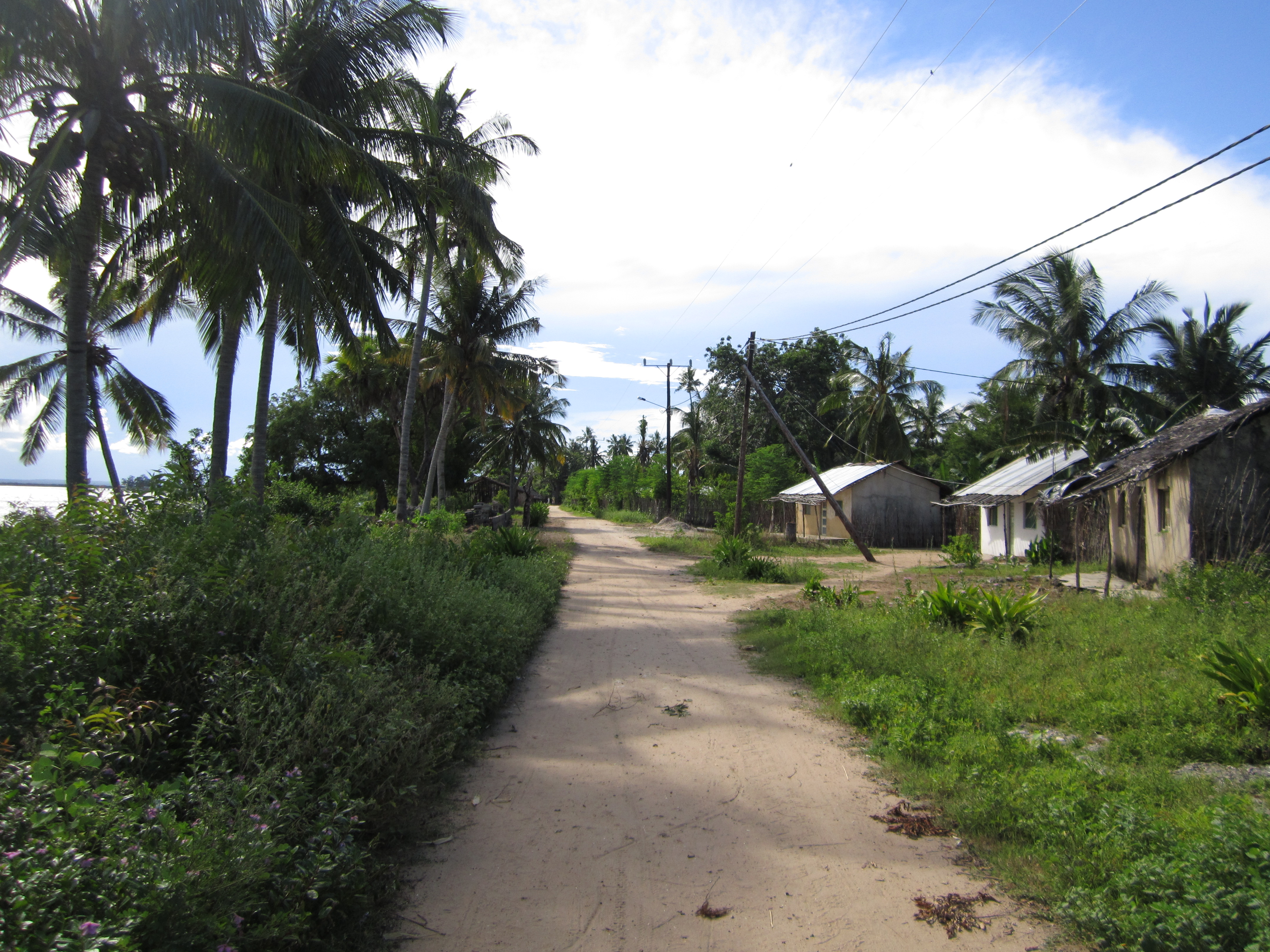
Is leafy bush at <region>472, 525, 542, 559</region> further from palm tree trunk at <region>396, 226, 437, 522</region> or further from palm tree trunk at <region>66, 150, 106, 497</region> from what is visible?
palm tree trunk at <region>66, 150, 106, 497</region>

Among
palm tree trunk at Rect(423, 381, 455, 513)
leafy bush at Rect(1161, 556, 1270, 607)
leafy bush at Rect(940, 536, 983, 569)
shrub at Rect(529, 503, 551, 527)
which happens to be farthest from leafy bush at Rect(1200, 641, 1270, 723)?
shrub at Rect(529, 503, 551, 527)

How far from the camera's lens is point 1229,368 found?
21.6m

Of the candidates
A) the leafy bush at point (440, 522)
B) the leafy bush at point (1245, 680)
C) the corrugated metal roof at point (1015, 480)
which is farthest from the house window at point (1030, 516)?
the leafy bush at point (1245, 680)

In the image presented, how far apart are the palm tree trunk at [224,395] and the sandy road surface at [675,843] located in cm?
682

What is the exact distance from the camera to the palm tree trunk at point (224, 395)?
436 inches

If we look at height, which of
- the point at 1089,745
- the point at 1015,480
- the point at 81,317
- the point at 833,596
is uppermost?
the point at 81,317

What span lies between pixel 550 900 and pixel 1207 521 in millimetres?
11675

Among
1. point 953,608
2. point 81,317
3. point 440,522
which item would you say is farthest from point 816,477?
point 81,317

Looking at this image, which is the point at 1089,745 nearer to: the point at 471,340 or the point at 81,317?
the point at 81,317

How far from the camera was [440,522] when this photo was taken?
61.0 ft

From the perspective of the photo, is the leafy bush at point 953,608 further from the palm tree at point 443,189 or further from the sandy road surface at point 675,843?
the palm tree at point 443,189

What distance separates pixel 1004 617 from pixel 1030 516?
14.4 meters

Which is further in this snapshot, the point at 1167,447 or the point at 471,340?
the point at 471,340

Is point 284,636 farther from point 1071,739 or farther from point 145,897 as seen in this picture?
point 1071,739
